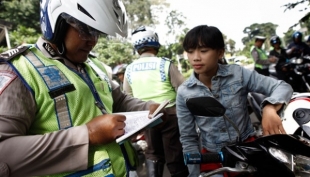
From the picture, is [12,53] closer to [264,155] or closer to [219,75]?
[264,155]

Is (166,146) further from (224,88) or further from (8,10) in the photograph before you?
(8,10)

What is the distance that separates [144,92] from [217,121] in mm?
1351

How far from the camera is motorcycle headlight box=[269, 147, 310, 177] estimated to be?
1.21 meters

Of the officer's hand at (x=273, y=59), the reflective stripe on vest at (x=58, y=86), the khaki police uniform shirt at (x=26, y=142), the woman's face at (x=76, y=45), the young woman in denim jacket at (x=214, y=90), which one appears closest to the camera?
the khaki police uniform shirt at (x=26, y=142)

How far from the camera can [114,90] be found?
162 cm

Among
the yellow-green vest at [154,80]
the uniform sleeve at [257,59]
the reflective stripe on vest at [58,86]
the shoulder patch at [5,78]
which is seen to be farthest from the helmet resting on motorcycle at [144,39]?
the uniform sleeve at [257,59]

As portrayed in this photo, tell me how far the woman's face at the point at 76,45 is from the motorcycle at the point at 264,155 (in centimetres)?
51

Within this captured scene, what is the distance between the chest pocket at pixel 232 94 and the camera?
6.07 feet

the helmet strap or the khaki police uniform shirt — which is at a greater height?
the helmet strap

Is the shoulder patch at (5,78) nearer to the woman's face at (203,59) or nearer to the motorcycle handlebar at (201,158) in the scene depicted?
the motorcycle handlebar at (201,158)

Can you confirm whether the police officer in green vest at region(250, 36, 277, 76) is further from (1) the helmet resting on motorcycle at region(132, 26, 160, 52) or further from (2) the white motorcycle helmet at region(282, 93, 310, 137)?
(2) the white motorcycle helmet at region(282, 93, 310, 137)

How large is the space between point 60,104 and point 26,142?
176 millimetres

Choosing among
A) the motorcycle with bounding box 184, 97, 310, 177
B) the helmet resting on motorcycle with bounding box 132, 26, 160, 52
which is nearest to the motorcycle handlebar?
the motorcycle with bounding box 184, 97, 310, 177

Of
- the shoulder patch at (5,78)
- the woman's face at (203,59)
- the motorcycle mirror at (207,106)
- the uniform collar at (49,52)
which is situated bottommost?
the motorcycle mirror at (207,106)
